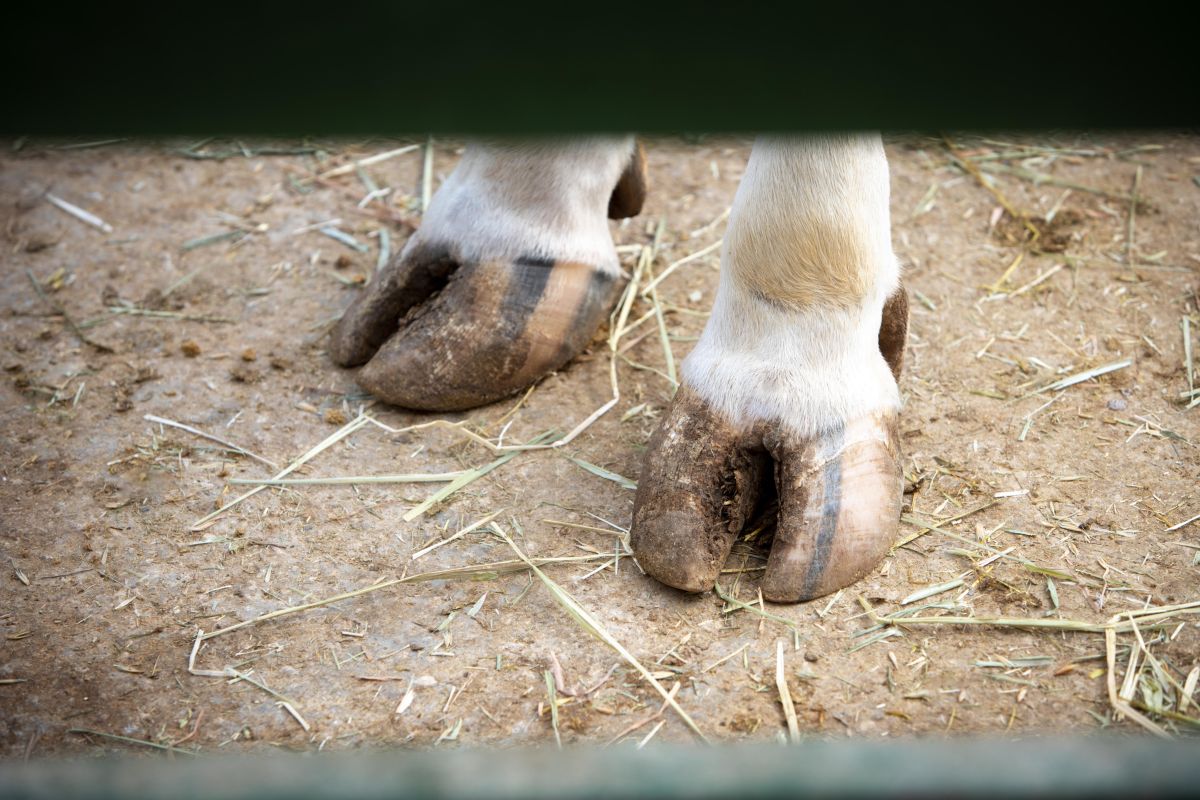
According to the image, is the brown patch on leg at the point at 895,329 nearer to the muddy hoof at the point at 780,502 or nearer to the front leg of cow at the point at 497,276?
the muddy hoof at the point at 780,502

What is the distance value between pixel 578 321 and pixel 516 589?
18.8 inches

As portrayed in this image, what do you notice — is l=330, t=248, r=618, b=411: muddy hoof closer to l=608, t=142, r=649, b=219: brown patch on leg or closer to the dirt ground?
the dirt ground

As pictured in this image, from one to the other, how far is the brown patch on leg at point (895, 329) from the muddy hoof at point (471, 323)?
1.44 ft

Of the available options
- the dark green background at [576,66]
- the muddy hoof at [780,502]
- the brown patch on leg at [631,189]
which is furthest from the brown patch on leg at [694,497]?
the dark green background at [576,66]

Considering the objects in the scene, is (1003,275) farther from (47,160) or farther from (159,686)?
(47,160)

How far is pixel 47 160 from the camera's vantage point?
7.95ft

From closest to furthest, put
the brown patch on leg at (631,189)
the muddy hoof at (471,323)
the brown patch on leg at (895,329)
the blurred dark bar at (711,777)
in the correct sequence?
the blurred dark bar at (711,777)
the brown patch on leg at (895,329)
the muddy hoof at (471,323)
the brown patch on leg at (631,189)

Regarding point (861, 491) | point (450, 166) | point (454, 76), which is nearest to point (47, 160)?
point (450, 166)

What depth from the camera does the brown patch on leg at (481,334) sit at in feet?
5.29

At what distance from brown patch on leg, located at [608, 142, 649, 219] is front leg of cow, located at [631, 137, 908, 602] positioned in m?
0.42

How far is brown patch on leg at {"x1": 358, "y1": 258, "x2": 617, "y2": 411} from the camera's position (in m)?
1.61

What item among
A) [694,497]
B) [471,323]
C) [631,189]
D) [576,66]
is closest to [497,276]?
[471,323]

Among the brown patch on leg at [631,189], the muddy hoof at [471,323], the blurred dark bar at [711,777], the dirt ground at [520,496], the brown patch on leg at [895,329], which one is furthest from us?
the brown patch on leg at [631,189]

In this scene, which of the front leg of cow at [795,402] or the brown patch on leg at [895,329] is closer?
the front leg of cow at [795,402]
